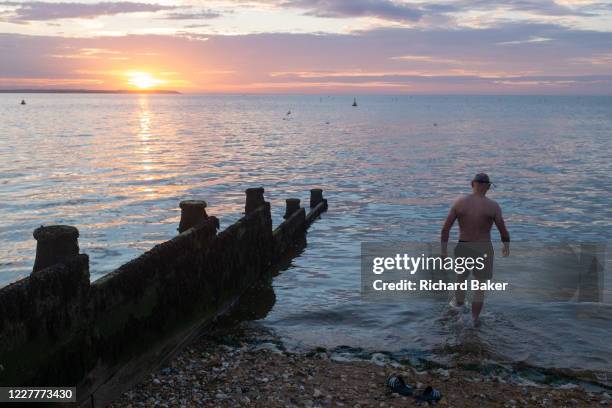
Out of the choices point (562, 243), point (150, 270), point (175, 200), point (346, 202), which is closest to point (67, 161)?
point (175, 200)

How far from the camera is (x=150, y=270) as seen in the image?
8.01 meters

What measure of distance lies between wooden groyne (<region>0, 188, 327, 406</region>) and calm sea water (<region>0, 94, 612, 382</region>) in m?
1.78

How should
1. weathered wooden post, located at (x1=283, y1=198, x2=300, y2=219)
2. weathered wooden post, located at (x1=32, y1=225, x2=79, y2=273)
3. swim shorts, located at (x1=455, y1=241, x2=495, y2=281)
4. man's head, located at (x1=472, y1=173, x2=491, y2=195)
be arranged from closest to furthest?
weathered wooden post, located at (x1=32, y1=225, x2=79, y2=273)
man's head, located at (x1=472, y1=173, x2=491, y2=195)
swim shorts, located at (x1=455, y1=241, x2=495, y2=281)
weathered wooden post, located at (x1=283, y1=198, x2=300, y2=219)

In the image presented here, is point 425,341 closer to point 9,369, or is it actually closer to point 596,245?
point 9,369

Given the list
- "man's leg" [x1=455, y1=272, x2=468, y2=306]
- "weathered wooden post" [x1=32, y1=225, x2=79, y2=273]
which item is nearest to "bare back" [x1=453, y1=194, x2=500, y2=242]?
"man's leg" [x1=455, y1=272, x2=468, y2=306]

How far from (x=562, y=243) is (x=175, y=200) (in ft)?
51.8

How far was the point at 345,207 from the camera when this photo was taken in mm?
25391

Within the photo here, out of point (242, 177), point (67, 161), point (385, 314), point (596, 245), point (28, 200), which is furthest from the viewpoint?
point (67, 161)

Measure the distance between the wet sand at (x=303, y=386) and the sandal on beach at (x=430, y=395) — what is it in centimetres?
8

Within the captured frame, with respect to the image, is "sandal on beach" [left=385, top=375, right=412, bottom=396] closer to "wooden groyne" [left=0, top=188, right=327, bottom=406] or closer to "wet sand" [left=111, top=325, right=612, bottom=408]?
"wet sand" [left=111, top=325, right=612, bottom=408]

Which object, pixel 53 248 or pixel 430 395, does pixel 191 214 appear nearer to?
pixel 53 248

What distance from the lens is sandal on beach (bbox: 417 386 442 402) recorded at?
24.9 feet

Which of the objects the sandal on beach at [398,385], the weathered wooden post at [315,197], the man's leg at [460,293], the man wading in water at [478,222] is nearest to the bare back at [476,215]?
the man wading in water at [478,222]

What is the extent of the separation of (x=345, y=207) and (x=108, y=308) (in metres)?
18.7
